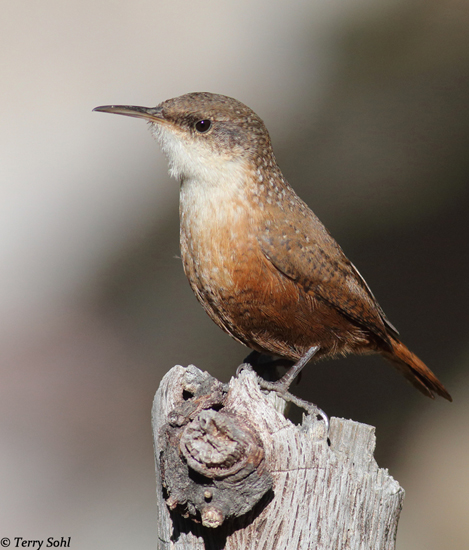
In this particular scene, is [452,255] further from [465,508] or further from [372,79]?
[465,508]

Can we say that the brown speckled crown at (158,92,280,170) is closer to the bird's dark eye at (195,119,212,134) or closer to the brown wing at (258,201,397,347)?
the bird's dark eye at (195,119,212,134)

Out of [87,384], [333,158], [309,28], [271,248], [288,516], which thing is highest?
[309,28]

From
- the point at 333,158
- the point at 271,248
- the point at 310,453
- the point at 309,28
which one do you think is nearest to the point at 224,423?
the point at 310,453

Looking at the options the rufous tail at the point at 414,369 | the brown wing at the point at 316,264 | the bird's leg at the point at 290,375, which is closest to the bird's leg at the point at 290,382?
the bird's leg at the point at 290,375

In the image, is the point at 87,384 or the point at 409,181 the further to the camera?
the point at 87,384

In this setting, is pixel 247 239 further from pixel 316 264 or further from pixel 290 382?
pixel 290 382

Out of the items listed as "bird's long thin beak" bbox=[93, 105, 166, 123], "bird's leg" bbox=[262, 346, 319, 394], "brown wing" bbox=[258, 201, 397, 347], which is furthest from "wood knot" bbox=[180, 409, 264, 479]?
"bird's long thin beak" bbox=[93, 105, 166, 123]

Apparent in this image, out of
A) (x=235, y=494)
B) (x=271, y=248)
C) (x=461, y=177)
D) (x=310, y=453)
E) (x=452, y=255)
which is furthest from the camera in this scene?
(x=452, y=255)
